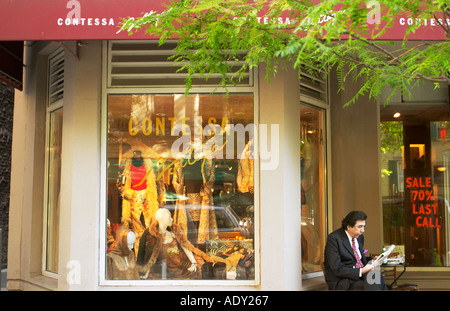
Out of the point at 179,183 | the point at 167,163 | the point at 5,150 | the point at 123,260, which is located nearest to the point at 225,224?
the point at 179,183

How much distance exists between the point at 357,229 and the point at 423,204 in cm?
347

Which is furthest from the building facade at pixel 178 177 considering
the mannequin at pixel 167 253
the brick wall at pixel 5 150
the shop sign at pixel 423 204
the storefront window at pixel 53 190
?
the brick wall at pixel 5 150

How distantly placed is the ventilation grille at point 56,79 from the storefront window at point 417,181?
5.51 metres

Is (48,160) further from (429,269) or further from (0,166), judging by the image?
(429,269)

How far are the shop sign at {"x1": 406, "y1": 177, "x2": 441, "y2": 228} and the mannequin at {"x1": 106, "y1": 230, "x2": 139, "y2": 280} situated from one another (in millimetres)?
5093

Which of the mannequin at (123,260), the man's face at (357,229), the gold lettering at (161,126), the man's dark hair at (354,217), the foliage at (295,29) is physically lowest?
the mannequin at (123,260)

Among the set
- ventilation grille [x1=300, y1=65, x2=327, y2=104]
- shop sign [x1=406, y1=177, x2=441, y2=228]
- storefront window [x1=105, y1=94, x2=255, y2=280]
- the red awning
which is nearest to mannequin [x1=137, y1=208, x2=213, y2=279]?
storefront window [x1=105, y1=94, x2=255, y2=280]

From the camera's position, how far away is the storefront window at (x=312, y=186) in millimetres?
7797

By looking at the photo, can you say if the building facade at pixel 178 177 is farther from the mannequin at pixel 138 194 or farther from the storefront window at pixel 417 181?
the storefront window at pixel 417 181

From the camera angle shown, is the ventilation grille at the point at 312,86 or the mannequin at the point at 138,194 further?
the ventilation grille at the point at 312,86

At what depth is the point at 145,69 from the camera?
23.4 feet

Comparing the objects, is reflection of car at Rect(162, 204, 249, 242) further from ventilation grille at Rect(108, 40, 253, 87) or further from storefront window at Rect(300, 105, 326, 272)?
ventilation grille at Rect(108, 40, 253, 87)

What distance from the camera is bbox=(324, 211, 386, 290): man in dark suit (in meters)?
6.06
